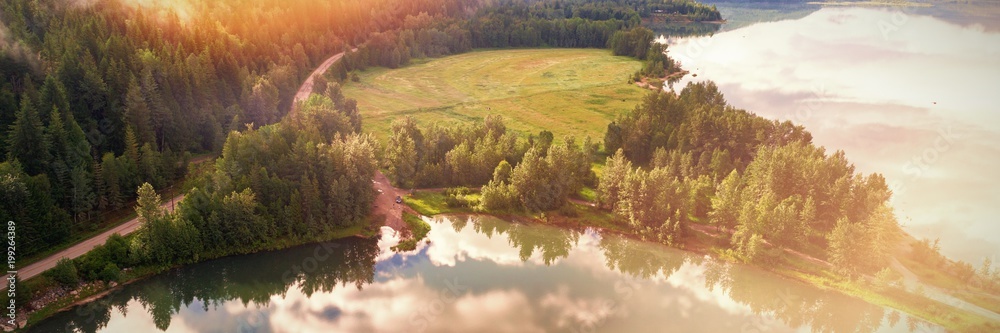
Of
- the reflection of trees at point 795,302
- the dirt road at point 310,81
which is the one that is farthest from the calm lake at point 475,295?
the dirt road at point 310,81

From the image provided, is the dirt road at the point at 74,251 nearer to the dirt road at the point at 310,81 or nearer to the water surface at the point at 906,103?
the dirt road at the point at 310,81

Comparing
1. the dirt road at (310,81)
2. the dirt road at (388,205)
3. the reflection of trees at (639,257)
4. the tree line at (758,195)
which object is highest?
the dirt road at (310,81)

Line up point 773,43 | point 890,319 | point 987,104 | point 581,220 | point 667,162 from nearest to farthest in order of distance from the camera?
point 890,319
point 581,220
point 667,162
point 987,104
point 773,43

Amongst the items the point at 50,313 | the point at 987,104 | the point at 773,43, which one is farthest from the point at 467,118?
the point at 773,43

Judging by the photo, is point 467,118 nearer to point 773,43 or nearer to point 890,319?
point 890,319

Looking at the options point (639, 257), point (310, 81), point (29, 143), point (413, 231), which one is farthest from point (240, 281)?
point (310, 81)

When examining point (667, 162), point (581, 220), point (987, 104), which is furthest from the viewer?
point (987, 104)

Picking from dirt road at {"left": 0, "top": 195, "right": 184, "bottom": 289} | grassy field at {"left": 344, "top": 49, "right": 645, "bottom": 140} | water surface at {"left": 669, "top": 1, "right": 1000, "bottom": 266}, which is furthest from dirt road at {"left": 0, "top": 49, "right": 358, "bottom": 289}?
water surface at {"left": 669, "top": 1, "right": 1000, "bottom": 266}

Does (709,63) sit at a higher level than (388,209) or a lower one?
higher

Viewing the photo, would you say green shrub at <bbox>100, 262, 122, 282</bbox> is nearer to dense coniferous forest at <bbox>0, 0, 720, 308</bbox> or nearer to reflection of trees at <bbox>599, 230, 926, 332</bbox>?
dense coniferous forest at <bbox>0, 0, 720, 308</bbox>
